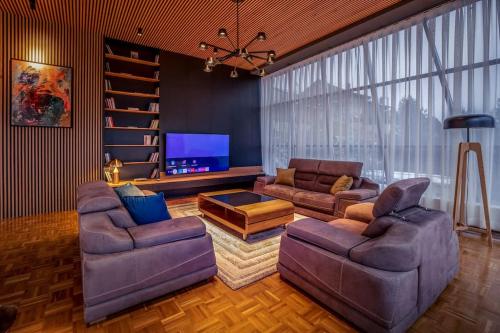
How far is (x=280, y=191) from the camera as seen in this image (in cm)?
445

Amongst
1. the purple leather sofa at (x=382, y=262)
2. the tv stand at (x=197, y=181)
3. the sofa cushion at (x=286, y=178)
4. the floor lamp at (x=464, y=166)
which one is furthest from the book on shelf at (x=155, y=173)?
the floor lamp at (x=464, y=166)

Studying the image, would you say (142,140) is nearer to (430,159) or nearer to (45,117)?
(45,117)

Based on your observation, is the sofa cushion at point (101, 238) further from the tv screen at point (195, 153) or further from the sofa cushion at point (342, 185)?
the tv screen at point (195, 153)

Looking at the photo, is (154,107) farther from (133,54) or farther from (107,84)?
(133,54)

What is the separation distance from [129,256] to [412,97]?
14.6 feet

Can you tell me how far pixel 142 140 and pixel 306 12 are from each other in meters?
3.90

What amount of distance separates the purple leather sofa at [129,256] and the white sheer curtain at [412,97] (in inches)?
142

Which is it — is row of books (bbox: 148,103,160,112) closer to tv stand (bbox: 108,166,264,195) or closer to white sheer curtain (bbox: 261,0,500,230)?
tv stand (bbox: 108,166,264,195)

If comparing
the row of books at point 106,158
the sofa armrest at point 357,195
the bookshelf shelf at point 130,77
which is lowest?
the sofa armrest at point 357,195

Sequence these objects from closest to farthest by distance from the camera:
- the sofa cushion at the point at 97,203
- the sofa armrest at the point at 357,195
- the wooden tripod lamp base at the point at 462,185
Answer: the sofa cushion at the point at 97,203 < the wooden tripod lamp base at the point at 462,185 < the sofa armrest at the point at 357,195

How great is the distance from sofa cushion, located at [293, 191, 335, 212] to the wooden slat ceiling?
2874 millimetres

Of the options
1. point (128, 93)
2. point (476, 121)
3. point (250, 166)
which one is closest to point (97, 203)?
point (128, 93)

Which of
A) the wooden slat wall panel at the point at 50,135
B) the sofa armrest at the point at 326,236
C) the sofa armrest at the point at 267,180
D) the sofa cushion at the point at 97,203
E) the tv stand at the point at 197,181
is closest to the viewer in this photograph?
the sofa armrest at the point at 326,236

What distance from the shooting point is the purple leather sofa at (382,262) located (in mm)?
1466
